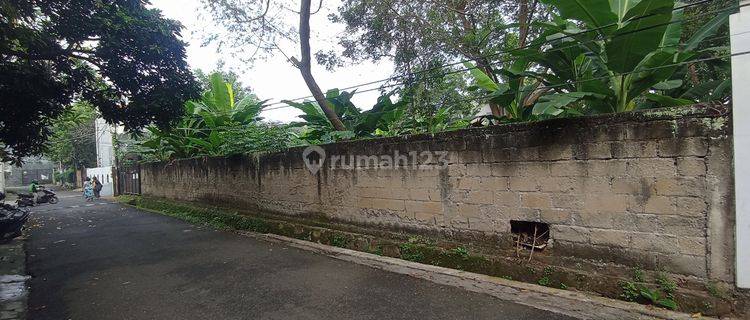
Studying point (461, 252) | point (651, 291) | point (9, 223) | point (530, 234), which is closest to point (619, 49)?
point (530, 234)

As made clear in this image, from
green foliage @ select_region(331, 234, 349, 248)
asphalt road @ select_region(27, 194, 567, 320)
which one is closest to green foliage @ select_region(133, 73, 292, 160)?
asphalt road @ select_region(27, 194, 567, 320)

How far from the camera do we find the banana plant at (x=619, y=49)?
137 inches

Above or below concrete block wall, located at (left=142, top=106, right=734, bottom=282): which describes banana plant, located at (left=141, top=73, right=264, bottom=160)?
above

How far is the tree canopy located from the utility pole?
21.4ft

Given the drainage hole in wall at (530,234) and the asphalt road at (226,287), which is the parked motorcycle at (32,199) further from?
the drainage hole in wall at (530,234)

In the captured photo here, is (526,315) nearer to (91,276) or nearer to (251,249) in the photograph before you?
(251,249)

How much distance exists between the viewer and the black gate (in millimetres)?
16484

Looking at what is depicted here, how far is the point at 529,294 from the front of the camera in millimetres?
3793

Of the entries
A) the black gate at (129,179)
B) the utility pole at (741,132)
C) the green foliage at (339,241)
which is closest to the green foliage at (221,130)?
the green foliage at (339,241)

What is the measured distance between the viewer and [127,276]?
16.8ft

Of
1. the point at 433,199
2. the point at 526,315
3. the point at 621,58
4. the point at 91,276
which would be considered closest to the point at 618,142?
the point at 621,58

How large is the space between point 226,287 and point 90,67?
4744mm

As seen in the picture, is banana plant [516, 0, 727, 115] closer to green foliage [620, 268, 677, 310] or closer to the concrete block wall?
the concrete block wall

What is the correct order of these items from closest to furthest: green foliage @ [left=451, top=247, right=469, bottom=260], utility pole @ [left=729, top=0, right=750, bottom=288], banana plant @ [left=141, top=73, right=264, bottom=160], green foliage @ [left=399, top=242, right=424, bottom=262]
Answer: utility pole @ [left=729, top=0, right=750, bottom=288] → green foliage @ [left=451, top=247, right=469, bottom=260] → green foliage @ [left=399, top=242, right=424, bottom=262] → banana plant @ [left=141, top=73, right=264, bottom=160]
